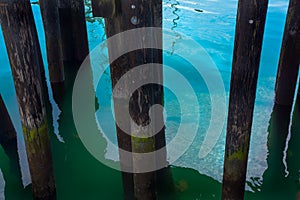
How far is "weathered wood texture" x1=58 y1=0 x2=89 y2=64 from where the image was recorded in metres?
7.38

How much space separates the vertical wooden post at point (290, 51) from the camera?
5594mm

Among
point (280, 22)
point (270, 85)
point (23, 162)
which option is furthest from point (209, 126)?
point (280, 22)

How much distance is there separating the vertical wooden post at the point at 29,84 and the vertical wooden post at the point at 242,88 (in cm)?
186

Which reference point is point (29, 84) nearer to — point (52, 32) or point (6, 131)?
point (6, 131)

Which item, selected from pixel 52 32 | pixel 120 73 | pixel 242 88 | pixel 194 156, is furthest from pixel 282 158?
pixel 52 32

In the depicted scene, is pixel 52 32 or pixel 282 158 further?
pixel 52 32

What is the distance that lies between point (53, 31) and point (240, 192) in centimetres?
462

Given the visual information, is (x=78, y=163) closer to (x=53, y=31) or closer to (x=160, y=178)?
(x=160, y=178)

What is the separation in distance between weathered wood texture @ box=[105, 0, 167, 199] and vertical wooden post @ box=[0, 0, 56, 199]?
0.87 metres

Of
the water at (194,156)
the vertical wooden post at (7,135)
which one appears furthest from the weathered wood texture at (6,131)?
the water at (194,156)

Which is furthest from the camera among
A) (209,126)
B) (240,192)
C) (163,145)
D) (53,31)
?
(53,31)

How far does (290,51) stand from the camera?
573 centimetres

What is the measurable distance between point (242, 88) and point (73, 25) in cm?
512

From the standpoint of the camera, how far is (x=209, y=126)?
20.5 feet
